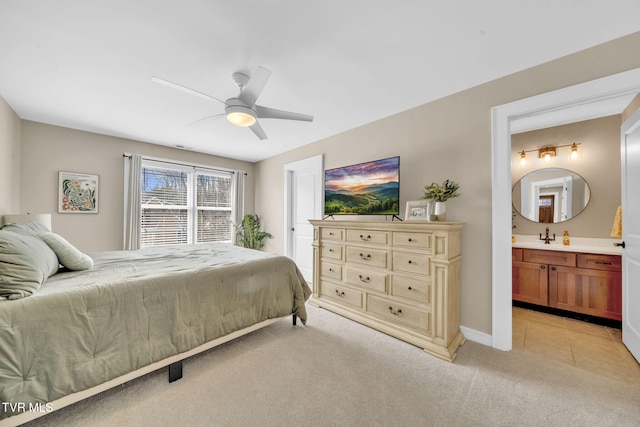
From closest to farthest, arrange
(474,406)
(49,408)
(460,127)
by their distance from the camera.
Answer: (49,408)
(474,406)
(460,127)

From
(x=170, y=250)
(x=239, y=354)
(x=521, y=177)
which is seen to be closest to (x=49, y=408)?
(x=239, y=354)

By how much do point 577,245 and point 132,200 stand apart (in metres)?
6.29

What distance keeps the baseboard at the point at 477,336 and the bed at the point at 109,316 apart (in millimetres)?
1792

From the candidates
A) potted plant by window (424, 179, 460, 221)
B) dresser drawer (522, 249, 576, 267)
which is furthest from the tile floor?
potted plant by window (424, 179, 460, 221)

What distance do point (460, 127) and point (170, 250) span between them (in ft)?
11.5

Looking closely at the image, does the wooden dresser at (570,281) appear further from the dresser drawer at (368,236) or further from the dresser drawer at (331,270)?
the dresser drawer at (331,270)

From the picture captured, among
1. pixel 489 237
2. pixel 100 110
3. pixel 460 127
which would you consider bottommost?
pixel 489 237

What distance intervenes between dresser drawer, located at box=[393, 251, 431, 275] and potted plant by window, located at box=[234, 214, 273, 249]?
3.09 meters

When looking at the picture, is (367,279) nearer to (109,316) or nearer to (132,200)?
(109,316)

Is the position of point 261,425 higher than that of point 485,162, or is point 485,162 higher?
point 485,162

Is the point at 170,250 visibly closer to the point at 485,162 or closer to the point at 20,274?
the point at 20,274

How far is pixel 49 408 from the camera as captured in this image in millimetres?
1300

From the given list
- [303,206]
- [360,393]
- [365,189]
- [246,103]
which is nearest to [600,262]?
[365,189]

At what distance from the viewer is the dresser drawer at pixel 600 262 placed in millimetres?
2508
